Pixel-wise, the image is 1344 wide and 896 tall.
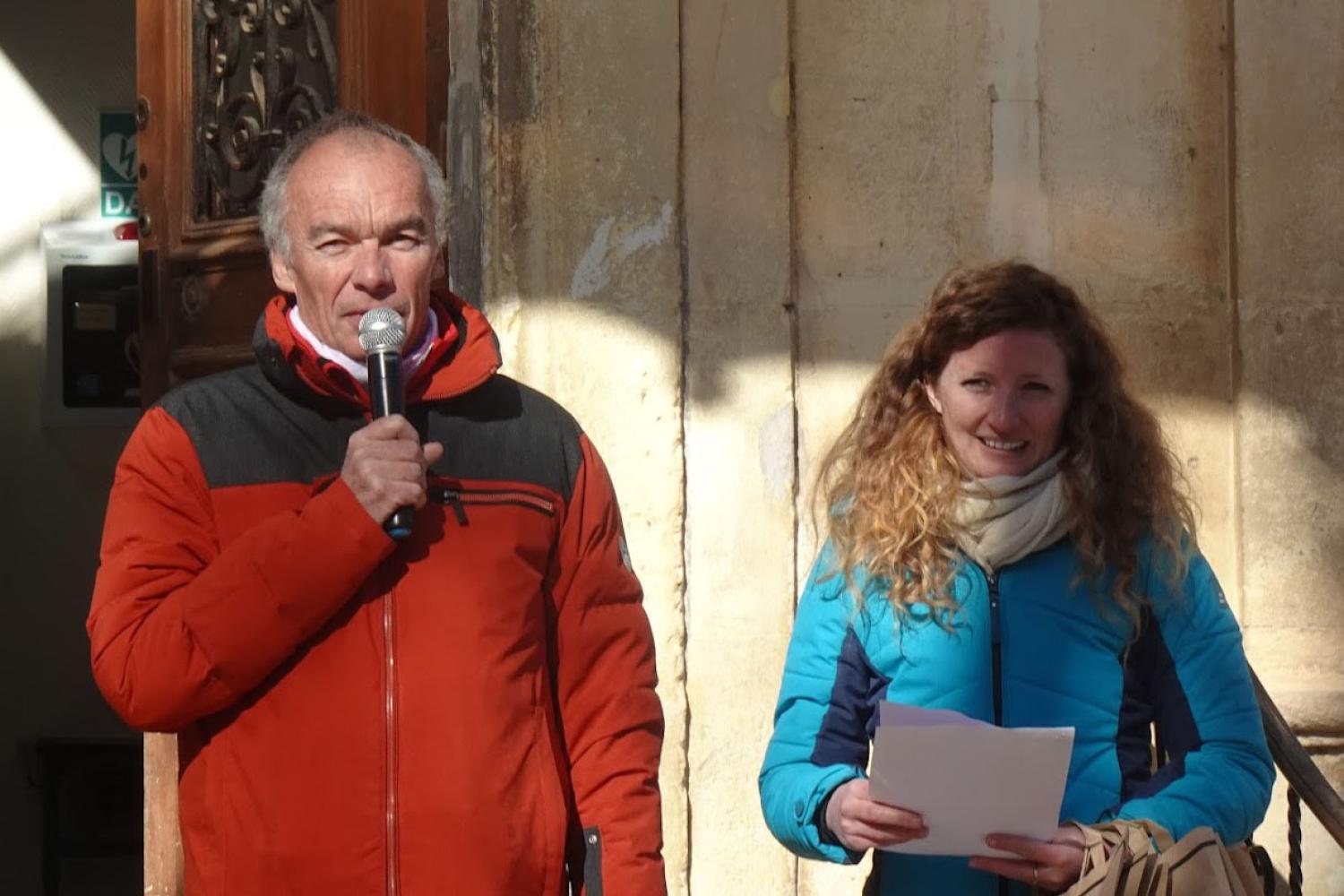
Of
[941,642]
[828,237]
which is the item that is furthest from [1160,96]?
[941,642]

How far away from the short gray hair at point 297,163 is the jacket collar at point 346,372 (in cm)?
10

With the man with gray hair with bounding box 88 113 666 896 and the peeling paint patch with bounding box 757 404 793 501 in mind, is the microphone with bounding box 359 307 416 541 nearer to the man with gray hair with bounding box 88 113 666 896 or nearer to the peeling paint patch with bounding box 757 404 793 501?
the man with gray hair with bounding box 88 113 666 896

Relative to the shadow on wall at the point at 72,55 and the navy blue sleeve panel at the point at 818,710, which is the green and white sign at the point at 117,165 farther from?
the navy blue sleeve panel at the point at 818,710

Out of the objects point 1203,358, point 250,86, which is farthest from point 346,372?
point 1203,358

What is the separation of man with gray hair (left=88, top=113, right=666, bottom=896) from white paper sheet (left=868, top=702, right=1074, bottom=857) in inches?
13.7

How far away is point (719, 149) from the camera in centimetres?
430

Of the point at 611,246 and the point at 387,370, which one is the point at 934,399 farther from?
the point at 611,246

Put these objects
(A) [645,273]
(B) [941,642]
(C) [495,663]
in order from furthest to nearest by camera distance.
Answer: (A) [645,273], (B) [941,642], (C) [495,663]

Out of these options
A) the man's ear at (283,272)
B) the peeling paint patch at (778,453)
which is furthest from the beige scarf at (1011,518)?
the peeling paint patch at (778,453)

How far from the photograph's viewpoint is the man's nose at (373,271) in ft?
8.46

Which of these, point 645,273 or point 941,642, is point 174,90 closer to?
point 645,273

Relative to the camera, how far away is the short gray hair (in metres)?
2.68

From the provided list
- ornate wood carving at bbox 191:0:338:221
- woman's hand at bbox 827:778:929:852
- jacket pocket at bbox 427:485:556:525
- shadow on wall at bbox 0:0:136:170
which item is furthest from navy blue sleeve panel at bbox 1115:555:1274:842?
shadow on wall at bbox 0:0:136:170

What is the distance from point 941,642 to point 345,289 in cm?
95
